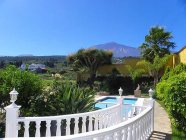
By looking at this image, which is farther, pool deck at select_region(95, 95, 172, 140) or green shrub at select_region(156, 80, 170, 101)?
green shrub at select_region(156, 80, 170, 101)

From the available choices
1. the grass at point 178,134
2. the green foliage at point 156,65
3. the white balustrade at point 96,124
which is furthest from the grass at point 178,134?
the green foliage at point 156,65

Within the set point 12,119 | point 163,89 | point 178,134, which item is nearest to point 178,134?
point 178,134

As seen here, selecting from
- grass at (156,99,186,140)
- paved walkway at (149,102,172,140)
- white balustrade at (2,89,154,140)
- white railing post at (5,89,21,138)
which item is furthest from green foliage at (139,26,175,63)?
white railing post at (5,89,21,138)

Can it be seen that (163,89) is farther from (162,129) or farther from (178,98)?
(178,98)

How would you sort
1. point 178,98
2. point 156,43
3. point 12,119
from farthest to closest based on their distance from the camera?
point 156,43 < point 178,98 < point 12,119

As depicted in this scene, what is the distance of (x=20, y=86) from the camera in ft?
30.6

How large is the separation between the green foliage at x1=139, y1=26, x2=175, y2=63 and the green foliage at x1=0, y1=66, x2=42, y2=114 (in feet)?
75.5

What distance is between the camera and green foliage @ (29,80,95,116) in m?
9.30

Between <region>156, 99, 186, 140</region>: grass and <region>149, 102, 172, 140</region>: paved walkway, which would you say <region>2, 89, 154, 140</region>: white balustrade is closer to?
<region>149, 102, 172, 140</region>: paved walkway

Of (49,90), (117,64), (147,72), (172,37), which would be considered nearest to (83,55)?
(117,64)

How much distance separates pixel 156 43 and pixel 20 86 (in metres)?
24.6

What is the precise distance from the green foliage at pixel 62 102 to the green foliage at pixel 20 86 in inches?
13.4

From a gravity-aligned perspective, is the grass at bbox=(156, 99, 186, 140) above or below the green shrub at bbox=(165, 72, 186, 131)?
below

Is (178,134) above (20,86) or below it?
below
